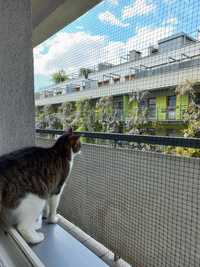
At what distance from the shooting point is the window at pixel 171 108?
2.27 meters

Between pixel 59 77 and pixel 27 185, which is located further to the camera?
pixel 59 77

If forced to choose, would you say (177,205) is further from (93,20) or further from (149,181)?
(93,20)

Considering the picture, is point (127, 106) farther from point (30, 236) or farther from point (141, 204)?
point (30, 236)

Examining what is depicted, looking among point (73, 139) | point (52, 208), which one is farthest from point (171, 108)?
point (52, 208)

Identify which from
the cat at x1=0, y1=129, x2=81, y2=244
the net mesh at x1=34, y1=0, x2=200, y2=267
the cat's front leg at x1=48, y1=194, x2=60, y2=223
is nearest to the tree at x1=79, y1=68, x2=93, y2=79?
the net mesh at x1=34, y1=0, x2=200, y2=267

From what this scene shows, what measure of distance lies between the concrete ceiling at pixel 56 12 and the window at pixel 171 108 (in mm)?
1274

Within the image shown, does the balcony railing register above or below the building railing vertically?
below

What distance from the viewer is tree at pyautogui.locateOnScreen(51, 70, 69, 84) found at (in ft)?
7.63

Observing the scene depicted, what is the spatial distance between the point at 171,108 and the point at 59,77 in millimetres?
1253

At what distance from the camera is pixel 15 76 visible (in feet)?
3.32

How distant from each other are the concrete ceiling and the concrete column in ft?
1.41

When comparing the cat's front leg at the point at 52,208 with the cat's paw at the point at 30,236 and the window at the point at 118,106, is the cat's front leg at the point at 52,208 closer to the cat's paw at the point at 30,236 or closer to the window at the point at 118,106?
the cat's paw at the point at 30,236

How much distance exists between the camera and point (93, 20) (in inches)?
67.2

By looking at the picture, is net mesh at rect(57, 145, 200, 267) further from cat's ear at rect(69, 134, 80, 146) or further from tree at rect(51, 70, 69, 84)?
tree at rect(51, 70, 69, 84)
